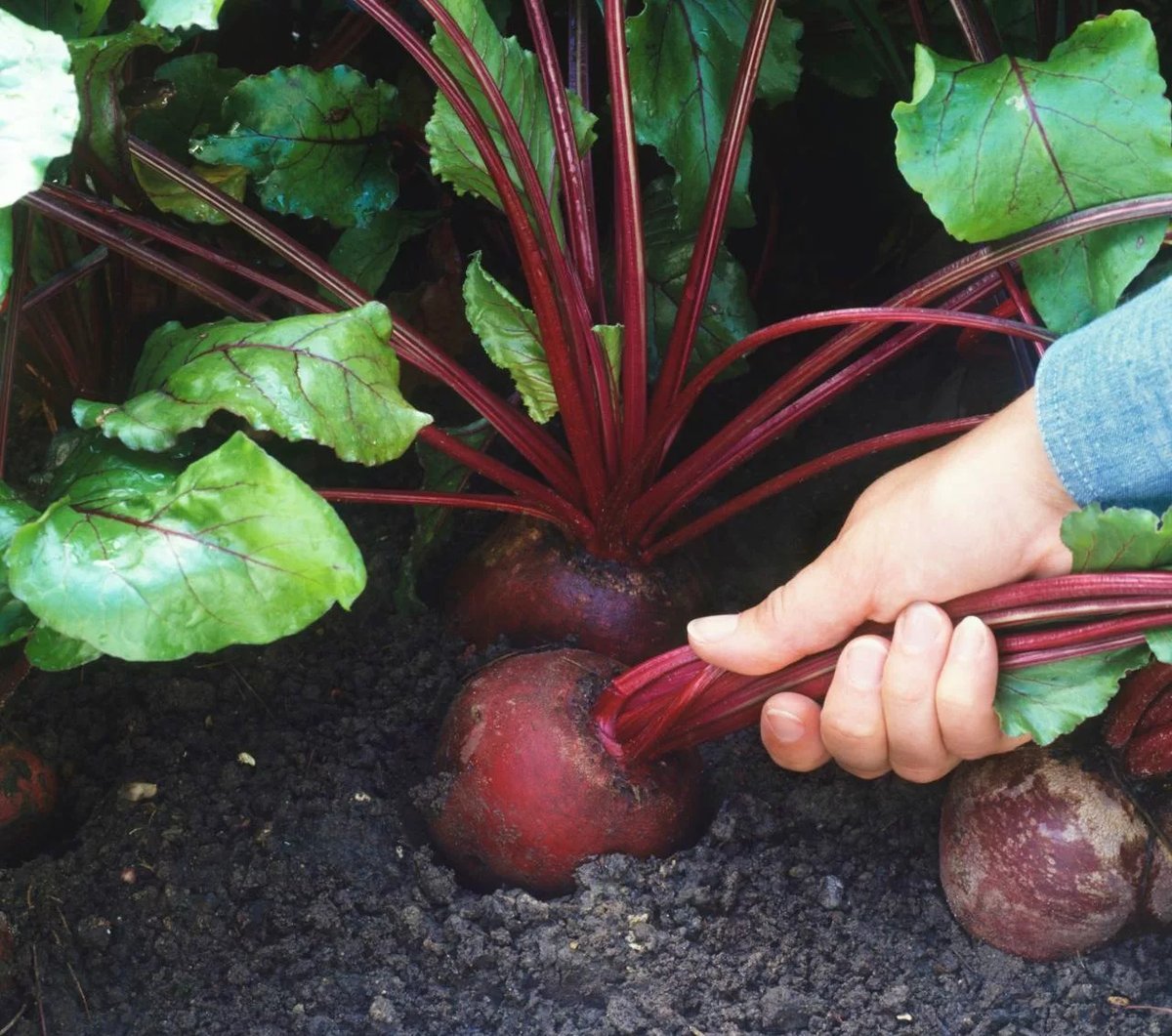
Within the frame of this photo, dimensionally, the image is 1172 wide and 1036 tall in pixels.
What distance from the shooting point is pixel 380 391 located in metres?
1.12

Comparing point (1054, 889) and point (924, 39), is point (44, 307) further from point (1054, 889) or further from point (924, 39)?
point (1054, 889)

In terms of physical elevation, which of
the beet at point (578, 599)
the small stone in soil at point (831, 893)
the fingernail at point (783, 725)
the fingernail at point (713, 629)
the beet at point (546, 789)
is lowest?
the small stone in soil at point (831, 893)

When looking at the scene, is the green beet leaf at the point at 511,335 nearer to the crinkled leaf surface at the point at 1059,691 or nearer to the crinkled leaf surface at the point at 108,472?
the crinkled leaf surface at the point at 108,472

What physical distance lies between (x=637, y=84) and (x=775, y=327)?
1.25 feet

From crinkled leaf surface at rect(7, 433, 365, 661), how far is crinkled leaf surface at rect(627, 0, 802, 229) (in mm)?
700

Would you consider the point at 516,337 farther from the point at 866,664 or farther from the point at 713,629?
the point at 866,664

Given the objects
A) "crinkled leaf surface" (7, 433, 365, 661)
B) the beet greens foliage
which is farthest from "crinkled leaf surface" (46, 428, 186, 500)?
"crinkled leaf surface" (7, 433, 365, 661)

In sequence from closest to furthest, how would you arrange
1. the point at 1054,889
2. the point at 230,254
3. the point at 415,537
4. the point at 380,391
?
the point at 380,391
the point at 1054,889
the point at 230,254
the point at 415,537

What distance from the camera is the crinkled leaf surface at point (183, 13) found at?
3.23ft

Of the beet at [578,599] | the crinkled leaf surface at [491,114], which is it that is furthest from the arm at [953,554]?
the crinkled leaf surface at [491,114]

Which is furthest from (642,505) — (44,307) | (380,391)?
(44,307)

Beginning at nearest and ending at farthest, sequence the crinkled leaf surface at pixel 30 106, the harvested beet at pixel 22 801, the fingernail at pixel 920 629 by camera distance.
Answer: the crinkled leaf surface at pixel 30 106 < the fingernail at pixel 920 629 < the harvested beet at pixel 22 801

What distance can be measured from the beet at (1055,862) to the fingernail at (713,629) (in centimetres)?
36

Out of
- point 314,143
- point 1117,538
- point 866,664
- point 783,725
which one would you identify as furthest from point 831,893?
point 314,143
